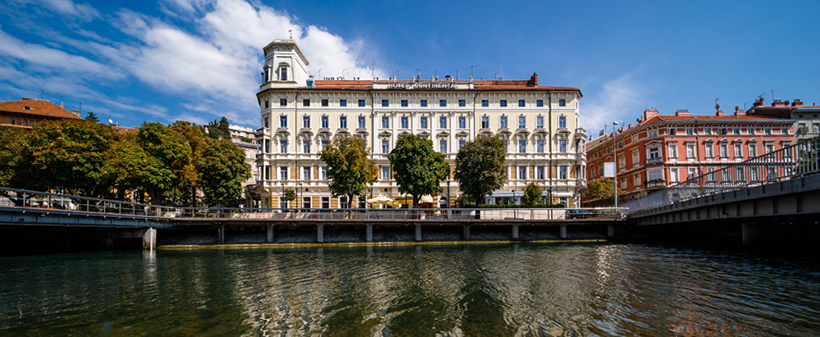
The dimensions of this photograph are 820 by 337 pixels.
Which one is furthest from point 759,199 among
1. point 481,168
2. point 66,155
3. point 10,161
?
point 10,161

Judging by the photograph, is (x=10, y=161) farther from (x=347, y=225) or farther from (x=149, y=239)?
(x=347, y=225)

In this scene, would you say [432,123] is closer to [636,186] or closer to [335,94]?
[335,94]

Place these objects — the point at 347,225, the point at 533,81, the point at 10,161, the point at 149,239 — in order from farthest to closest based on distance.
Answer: the point at 533,81
the point at 10,161
the point at 347,225
the point at 149,239

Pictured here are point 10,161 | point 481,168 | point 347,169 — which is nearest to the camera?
point 10,161

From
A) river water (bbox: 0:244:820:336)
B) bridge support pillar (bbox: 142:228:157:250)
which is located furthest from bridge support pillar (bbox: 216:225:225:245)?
river water (bbox: 0:244:820:336)

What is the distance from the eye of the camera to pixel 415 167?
4472 centimetres

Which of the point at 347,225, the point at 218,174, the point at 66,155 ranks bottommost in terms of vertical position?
the point at 347,225

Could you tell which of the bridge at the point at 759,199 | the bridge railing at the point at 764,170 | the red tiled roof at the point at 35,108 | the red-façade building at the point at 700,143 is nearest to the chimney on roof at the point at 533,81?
the red-façade building at the point at 700,143

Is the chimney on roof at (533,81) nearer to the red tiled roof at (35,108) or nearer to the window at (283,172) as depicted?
the window at (283,172)

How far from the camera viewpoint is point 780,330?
1007cm

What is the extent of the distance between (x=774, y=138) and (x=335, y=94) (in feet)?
225

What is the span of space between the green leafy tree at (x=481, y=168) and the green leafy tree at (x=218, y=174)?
89.8 ft

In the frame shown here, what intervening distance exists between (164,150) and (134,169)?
3.61 metres

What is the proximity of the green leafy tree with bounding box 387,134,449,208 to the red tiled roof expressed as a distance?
7039 centimetres
